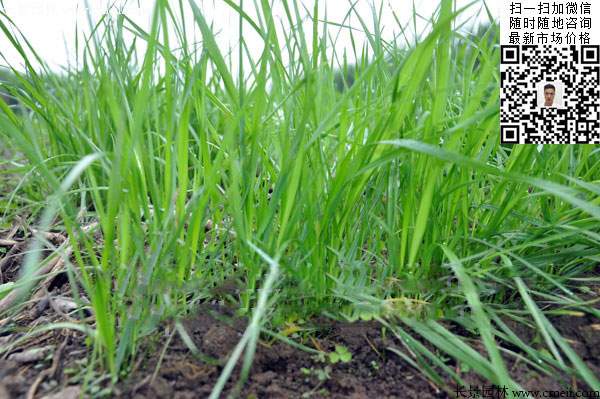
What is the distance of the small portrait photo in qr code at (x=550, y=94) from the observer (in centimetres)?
111

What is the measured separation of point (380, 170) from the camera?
94 centimetres

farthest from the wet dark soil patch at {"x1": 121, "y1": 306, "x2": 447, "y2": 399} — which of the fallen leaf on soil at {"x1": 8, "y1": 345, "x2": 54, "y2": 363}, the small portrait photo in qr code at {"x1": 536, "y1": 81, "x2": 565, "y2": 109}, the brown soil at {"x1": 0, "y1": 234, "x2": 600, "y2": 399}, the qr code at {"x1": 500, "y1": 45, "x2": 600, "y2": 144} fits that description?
the small portrait photo in qr code at {"x1": 536, "y1": 81, "x2": 565, "y2": 109}

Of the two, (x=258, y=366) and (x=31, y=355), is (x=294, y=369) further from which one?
(x=31, y=355)

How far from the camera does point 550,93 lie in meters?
1.13

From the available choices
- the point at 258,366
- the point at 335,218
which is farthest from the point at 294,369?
the point at 335,218

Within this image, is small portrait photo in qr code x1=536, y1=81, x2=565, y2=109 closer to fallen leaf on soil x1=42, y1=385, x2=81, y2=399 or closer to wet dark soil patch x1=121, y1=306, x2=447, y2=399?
wet dark soil patch x1=121, y1=306, x2=447, y2=399

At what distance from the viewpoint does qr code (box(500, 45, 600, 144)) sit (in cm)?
103

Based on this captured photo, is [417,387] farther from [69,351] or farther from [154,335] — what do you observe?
[69,351]

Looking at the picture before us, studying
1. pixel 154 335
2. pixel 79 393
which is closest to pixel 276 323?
pixel 154 335

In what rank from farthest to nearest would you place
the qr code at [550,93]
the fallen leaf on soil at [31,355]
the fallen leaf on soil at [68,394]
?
the qr code at [550,93] < the fallen leaf on soil at [31,355] < the fallen leaf on soil at [68,394]

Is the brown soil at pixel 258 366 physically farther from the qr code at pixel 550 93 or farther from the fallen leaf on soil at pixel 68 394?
the qr code at pixel 550 93

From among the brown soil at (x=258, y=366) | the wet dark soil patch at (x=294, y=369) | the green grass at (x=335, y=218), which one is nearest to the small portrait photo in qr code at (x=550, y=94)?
the green grass at (x=335, y=218)

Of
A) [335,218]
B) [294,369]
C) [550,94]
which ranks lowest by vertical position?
[294,369]

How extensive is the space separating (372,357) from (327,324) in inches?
3.6
